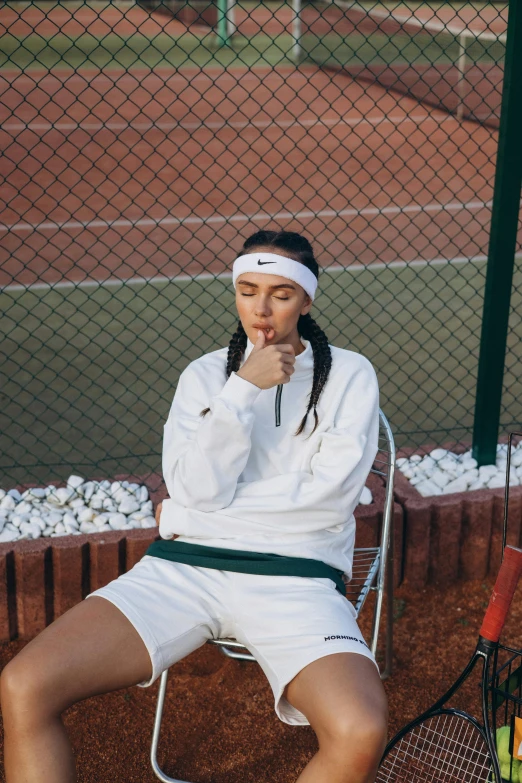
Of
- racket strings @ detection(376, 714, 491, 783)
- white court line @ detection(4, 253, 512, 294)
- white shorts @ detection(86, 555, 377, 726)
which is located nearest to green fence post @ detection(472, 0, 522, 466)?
racket strings @ detection(376, 714, 491, 783)

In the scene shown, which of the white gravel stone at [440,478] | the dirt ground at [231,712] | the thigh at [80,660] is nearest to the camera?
the thigh at [80,660]

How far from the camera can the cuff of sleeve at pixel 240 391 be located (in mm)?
2721

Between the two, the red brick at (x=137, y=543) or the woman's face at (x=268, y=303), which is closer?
the woman's face at (x=268, y=303)

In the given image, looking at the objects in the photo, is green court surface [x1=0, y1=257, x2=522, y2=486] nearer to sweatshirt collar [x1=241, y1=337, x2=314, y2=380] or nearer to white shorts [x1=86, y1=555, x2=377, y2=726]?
sweatshirt collar [x1=241, y1=337, x2=314, y2=380]

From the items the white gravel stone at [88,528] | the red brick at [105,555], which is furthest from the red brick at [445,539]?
the white gravel stone at [88,528]

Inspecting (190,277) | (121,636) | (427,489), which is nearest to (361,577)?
(427,489)

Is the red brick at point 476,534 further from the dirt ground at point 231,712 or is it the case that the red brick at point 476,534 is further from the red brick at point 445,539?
the dirt ground at point 231,712

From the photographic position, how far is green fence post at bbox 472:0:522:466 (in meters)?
3.86

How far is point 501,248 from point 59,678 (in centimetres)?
252

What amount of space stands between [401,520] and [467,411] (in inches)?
58.2

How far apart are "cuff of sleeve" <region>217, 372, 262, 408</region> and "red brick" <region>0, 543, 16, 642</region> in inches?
51.5

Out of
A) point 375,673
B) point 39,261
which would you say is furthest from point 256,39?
point 375,673

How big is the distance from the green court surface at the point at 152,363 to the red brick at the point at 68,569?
0.73 m

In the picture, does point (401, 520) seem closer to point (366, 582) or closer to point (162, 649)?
point (366, 582)
